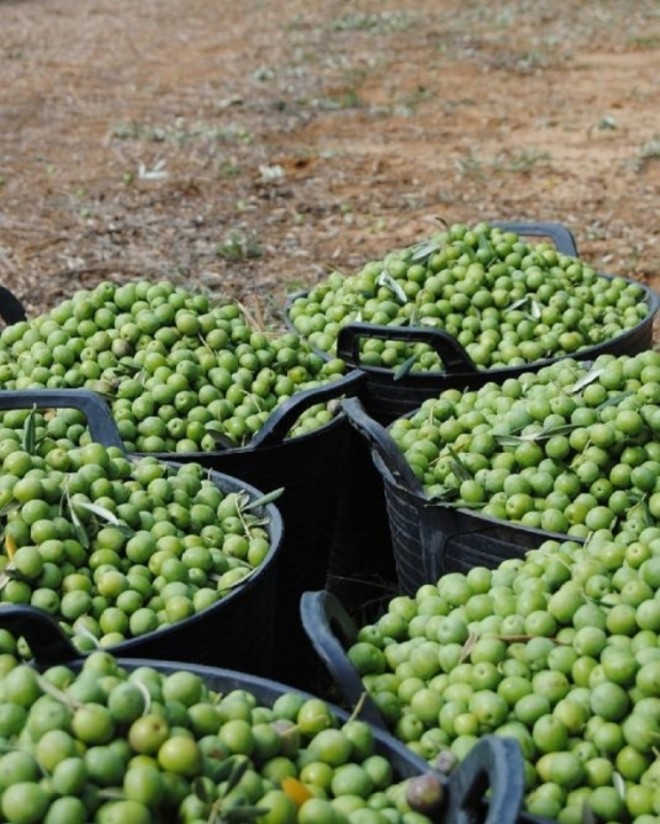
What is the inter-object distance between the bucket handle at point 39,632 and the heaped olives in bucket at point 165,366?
4.27 ft

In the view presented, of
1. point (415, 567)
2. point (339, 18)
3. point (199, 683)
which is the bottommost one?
point (339, 18)

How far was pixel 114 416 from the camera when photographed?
3766 millimetres

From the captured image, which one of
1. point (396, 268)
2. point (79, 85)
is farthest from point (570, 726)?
point (79, 85)

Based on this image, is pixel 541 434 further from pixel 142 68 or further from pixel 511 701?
pixel 142 68

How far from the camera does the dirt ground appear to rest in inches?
337

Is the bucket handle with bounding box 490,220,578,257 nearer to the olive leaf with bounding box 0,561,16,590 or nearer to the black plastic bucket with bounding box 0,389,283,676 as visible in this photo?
the black plastic bucket with bounding box 0,389,283,676

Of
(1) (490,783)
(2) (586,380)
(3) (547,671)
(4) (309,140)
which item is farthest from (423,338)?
(4) (309,140)

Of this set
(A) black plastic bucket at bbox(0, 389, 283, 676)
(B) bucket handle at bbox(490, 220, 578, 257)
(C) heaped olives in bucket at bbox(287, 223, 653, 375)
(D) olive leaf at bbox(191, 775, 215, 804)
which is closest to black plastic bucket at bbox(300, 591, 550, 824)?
(A) black plastic bucket at bbox(0, 389, 283, 676)

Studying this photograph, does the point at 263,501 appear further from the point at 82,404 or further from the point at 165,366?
the point at 165,366

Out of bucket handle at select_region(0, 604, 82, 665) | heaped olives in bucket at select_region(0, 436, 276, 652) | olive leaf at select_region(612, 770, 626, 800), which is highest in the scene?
bucket handle at select_region(0, 604, 82, 665)

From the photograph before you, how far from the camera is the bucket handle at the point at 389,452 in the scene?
331 cm

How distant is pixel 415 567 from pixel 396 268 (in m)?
1.53

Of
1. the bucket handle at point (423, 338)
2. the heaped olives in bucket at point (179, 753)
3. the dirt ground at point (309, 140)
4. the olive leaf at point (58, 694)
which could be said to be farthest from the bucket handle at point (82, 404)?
the dirt ground at point (309, 140)

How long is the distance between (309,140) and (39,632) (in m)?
10.3
